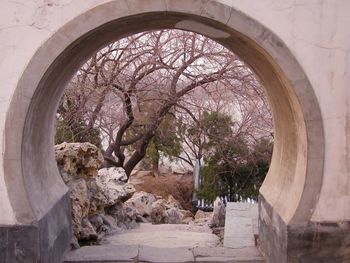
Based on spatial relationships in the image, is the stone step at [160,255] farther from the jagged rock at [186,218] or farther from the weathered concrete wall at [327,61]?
the jagged rock at [186,218]

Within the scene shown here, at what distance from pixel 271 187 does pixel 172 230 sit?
9.69ft

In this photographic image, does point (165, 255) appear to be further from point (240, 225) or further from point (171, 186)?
point (171, 186)

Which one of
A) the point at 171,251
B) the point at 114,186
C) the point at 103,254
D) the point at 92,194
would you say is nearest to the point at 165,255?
the point at 171,251

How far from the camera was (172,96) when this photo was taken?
11.9 m

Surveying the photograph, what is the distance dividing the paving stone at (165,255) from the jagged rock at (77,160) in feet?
4.85

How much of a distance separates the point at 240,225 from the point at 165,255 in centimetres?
183

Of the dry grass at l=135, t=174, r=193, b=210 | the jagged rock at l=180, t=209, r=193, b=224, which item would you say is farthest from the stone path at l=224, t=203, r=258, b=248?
the dry grass at l=135, t=174, r=193, b=210

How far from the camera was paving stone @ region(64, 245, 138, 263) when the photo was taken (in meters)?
5.40

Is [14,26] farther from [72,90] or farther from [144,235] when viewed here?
[72,90]

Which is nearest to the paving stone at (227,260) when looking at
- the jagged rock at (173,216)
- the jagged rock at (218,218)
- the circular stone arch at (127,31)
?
the circular stone arch at (127,31)

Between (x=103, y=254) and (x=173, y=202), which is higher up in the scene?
(x=103, y=254)

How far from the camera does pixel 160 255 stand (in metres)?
5.62

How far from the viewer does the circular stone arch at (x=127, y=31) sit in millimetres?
4301

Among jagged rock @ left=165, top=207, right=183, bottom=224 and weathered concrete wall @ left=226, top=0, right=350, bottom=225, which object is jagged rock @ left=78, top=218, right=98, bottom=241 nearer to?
weathered concrete wall @ left=226, top=0, right=350, bottom=225
